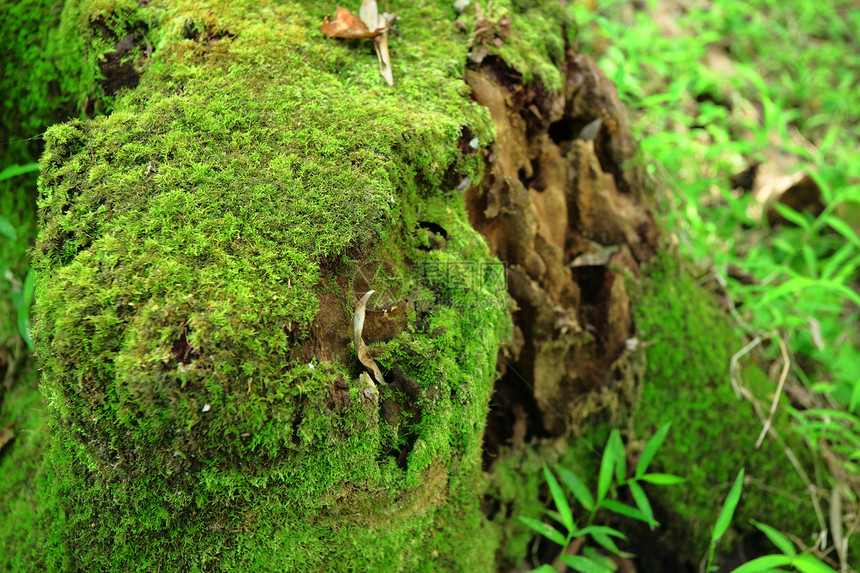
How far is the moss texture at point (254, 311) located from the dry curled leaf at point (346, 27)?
0.11 metres

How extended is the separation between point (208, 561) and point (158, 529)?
0.15 m

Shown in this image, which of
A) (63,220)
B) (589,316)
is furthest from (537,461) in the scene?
(63,220)

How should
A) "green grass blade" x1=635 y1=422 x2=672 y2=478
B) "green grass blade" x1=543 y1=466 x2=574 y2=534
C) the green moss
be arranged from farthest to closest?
the green moss
"green grass blade" x1=635 y1=422 x2=672 y2=478
"green grass blade" x1=543 y1=466 x2=574 y2=534

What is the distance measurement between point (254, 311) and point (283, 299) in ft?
0.26

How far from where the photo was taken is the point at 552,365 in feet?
7.54

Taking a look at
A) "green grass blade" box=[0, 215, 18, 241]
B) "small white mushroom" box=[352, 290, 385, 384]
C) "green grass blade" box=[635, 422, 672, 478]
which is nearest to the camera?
"small white mushroom" box=[352, 290, 385, 384]

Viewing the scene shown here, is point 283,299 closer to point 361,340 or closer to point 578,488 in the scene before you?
point 361,340

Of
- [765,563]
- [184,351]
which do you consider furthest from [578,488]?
[184,351]

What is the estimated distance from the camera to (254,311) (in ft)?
4.57

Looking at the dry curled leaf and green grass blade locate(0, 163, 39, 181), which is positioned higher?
the dry curled leaf

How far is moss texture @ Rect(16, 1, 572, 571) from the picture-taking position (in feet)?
4.49

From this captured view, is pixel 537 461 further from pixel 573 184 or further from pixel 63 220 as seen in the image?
pixel 63 220

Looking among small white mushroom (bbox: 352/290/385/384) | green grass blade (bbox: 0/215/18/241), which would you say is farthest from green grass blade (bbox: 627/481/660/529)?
green grass blade (bbox: 0/215/18/241)

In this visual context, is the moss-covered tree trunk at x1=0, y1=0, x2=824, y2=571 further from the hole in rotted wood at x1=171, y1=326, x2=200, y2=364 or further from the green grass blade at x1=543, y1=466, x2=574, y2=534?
the green grass blade at x1=543, y1=466, x2=574, y2=534
